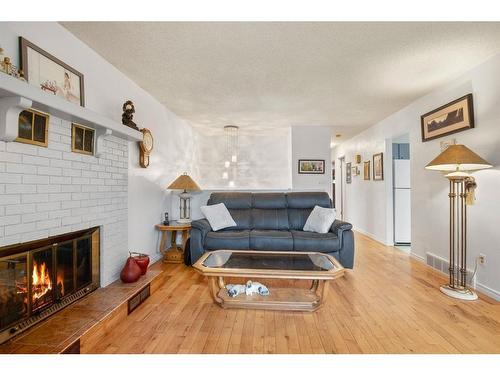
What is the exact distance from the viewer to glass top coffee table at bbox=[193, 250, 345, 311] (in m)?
1.93

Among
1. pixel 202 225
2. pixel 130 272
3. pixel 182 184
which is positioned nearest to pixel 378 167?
pixel 202 225

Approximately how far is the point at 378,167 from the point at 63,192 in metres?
4.69

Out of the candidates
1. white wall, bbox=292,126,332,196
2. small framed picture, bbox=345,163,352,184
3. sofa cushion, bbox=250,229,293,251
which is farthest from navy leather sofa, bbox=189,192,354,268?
small framed picture, bbox=345,163,352,184

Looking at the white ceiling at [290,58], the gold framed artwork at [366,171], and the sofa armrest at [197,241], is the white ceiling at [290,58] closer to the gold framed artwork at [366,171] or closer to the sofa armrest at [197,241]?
the gold framed artwork at [366,171]

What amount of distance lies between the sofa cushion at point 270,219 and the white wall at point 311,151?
4.96ft

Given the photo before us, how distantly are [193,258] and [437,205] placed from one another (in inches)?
124

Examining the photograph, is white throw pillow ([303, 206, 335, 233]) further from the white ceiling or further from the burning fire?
the burning fire

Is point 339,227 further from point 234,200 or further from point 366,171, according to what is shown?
point 366,171

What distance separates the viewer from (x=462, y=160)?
7.23 feet

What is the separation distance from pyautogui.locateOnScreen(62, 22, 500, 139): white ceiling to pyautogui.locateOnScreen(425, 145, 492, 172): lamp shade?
0.89 m

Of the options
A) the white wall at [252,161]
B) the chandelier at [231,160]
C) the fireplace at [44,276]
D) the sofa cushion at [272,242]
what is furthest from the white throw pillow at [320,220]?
the chandelier at [231,160]

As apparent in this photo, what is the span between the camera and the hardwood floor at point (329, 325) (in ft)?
5.14

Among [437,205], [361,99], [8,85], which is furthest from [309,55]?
[437,205]

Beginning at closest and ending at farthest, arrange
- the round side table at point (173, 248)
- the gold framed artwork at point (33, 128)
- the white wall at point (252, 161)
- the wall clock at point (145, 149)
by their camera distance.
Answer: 1. the gold framed artwork at point (33, 128)
2. the wall clock at point (145, 149)
3. the round side table at point (173, 248)
4. the white wall at point (252, 161)
